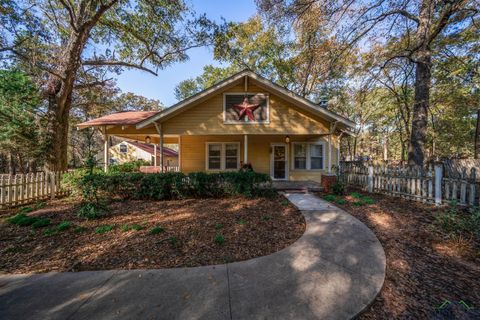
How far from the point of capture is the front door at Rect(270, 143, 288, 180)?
1159cm

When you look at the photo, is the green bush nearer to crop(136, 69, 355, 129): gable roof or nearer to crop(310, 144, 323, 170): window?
crop(136, 69, 355, 129): gable roof

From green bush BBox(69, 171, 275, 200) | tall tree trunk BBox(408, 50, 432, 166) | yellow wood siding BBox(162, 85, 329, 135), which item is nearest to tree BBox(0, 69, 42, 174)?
green bush BBox(69, 171, 275, 200)

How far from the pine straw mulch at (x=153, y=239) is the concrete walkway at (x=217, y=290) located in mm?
297

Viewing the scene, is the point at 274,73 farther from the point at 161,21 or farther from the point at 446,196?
the point at 446,196

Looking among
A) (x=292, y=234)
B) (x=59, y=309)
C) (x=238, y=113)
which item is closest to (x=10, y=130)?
(x=238, y=113)

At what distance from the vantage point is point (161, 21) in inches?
452

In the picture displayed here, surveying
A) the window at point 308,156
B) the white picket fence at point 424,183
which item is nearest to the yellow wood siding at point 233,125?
the window at point 308,156

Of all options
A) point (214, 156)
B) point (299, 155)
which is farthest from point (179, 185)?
point (299, 155)

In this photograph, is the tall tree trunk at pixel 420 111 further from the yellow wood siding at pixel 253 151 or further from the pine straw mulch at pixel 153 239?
the pine straw mulch at pixel 153 239

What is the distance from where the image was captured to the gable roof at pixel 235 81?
883 centimetres

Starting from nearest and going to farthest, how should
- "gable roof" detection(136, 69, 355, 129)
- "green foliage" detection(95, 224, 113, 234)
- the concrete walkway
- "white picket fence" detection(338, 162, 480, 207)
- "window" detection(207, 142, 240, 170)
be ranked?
the concrete walkway < "green foliage" detection(95, 224, 113, 234) < "white picket fence" detection(338, 162, 480, 207) < "gable roof" detection(136, 69, 355, 129) < "window" detection(207, 142, 240, 170)

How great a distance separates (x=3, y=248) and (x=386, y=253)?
720 centimetres

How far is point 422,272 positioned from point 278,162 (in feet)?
29.0

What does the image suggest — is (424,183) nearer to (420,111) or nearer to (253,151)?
(420,111)
